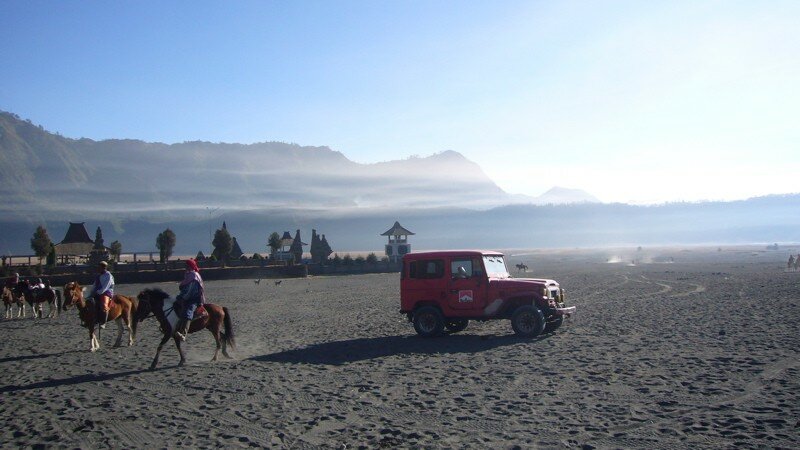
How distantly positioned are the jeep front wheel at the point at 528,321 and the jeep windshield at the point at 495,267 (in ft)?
4.19

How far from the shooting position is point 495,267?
1739 cm

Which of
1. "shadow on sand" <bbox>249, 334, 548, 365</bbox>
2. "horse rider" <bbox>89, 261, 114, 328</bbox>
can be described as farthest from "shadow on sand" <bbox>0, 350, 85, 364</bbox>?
"shadow on sand" <bbox>249, 334, 548, 365</bbox>

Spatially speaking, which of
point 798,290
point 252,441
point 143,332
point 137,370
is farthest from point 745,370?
point 798,290

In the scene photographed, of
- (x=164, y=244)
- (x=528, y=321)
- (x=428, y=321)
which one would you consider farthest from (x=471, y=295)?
(x=164, y=244)

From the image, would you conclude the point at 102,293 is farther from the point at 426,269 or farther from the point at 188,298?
the point at 426,269

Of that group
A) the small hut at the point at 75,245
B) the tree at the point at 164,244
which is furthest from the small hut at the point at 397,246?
the small hut at the point at 75,245

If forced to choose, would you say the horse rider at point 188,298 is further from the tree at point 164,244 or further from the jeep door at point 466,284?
the tree at point 164,244

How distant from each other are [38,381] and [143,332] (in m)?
8.16

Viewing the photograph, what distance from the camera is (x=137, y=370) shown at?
12961 millimetres

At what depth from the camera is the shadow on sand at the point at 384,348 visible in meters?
14.3

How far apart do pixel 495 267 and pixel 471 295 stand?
126 centimetres

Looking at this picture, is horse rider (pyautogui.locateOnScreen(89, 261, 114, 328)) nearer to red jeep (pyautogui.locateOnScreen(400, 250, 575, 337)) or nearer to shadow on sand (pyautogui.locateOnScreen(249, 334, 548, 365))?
shadow on sand (pyautogui.locateOnScreen(249, 334, 548, 365))

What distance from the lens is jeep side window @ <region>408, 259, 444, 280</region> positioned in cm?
1712

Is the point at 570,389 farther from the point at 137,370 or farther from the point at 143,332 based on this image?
the point at 143,332
